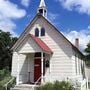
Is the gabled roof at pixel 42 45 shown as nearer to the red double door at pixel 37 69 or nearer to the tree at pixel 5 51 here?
the red double door at pixel 37 69

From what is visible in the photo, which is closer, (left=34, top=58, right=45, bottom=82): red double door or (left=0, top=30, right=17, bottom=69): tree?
(left=34, top=58, right=45, bottom=82): red double door

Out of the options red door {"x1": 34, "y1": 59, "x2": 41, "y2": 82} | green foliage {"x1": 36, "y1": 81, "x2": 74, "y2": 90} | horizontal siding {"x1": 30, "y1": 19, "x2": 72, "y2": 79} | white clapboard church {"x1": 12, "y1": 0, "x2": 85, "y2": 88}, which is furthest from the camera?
red door {"x1": 34, "y1": 59, "x2": 41, "y2": 82}

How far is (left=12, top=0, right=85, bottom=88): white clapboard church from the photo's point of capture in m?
22.6

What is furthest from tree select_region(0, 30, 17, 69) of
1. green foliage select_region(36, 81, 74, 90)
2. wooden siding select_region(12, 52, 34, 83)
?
green foliage select_region(36, 81, 74, 90)

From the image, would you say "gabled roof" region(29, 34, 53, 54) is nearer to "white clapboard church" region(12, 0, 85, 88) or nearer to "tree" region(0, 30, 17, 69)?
"white clapboard church" region(12, 0, 85, 88)

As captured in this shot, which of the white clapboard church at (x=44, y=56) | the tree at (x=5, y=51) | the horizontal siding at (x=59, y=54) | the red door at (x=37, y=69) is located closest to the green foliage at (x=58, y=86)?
the white clapboard church at (x=44, y=56)

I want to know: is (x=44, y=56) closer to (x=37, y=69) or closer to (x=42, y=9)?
(x=37, y=69)

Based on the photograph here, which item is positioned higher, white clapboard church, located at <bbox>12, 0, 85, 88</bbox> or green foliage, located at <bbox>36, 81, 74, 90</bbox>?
white clapboard church, located at <bbox>12, 0, 85, 88</bbox>

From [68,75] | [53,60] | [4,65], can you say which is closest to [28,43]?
[53,60]

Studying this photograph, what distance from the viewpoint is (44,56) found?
24.4 metres

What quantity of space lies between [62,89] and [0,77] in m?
9.00

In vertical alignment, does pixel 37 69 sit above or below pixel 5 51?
below

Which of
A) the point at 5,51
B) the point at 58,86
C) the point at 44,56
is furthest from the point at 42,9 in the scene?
the point at 5,51

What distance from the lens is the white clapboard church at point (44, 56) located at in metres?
22.6
